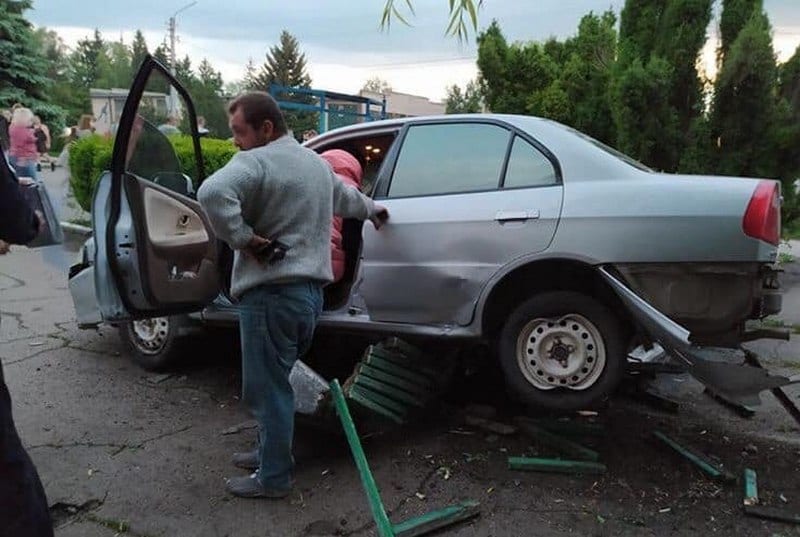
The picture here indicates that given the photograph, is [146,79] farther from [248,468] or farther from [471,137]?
[248,468]

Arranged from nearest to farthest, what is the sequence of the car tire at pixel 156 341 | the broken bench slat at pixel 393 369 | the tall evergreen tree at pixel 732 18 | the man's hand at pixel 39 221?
the man's hand at pixel 39 221
the broken bench slat at pixel 393 369
the car tire at pixel 156 341
the tall evergreen tree at pixel 732 18

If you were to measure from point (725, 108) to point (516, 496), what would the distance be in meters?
5.56

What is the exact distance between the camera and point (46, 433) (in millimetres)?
4047

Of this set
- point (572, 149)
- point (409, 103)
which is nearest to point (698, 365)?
point (572, 149)

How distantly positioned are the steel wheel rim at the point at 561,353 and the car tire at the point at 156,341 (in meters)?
2.45

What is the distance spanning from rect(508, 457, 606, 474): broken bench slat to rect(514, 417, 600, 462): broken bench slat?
72mm

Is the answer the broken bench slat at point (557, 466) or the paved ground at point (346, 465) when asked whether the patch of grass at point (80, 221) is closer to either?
the paved ground at point (346, 465)

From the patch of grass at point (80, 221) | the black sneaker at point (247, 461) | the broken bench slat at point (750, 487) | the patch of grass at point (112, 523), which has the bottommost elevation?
the patch of grass at point (112, 523)

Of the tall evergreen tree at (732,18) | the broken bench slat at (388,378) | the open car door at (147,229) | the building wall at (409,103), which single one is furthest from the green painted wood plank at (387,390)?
the building wall at (409,103)

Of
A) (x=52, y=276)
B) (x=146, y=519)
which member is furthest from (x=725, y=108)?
(x=52, y=276)

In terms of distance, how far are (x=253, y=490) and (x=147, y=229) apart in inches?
56.8

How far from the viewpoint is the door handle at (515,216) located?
12.0 feet

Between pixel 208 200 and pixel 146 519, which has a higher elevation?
pixel 208 200

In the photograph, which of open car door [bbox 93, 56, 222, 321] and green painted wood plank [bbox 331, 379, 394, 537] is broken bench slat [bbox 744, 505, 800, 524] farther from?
open car door [bbox 93, 56, 222, 321]
